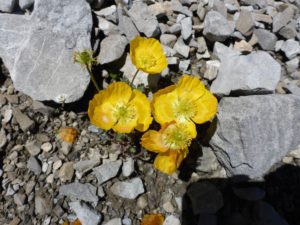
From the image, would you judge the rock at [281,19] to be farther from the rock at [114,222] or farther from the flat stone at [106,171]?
the rock at [114,222]

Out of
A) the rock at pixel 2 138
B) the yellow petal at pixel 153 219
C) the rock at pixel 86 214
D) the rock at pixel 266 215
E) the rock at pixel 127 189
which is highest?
the rock at pixel 2 138

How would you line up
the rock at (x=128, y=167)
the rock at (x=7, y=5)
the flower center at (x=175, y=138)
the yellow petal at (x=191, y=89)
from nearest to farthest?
the flower center at (x=175, y=138), the yellow petal at (x=191, y=89), the rock at (x=128, y=167), the rock at (x=7, y=5)

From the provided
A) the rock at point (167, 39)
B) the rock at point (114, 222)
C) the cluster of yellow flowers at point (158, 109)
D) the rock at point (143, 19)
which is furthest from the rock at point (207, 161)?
the rock at point (143, 19)

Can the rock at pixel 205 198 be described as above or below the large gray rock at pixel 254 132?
below

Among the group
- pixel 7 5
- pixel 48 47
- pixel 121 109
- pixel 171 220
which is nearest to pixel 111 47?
pixel 48 47

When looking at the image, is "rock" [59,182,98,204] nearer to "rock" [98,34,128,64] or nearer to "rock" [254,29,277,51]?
"rock" [98,34,128,64]

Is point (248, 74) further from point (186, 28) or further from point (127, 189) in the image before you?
point (127, 189)

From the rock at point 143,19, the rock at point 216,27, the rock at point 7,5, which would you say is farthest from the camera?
the rock at point 216,27

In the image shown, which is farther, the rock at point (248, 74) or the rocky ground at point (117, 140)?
the rock at point (248, 74)
